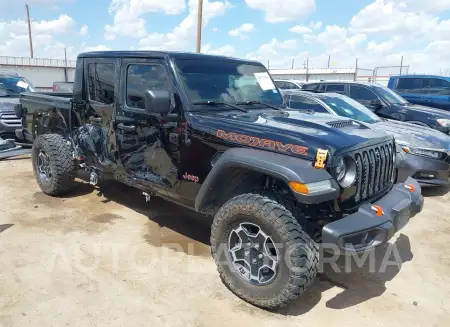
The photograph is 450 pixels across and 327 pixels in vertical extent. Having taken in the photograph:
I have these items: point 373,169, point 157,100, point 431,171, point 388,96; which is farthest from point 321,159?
point 388,96

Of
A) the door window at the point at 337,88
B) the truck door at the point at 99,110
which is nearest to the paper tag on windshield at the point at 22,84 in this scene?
the truck door at the point at 99,110

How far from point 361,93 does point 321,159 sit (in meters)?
6.92

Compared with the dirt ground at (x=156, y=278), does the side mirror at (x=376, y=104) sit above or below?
above

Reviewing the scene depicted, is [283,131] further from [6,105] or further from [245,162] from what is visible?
[6,105]

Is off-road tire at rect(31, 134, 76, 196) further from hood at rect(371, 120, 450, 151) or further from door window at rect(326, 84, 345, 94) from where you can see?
door window at rect(326, 84, 345, 94)

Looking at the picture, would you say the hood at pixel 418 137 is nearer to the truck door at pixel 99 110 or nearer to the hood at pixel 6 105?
the truck door at pixel 99 110

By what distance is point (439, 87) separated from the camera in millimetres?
11469

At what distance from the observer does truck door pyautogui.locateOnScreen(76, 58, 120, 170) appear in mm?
4566

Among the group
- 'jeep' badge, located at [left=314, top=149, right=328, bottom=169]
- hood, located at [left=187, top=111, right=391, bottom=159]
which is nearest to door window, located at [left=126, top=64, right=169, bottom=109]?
hood, located at [left=187, top=111, right=391, bottom=159]

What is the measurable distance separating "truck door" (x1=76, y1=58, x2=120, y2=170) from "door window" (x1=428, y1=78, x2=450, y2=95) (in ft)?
33.4

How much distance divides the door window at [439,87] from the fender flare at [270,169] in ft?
Answer: 33.8

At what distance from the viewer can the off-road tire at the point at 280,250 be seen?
2879mm

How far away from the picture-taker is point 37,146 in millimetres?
5609

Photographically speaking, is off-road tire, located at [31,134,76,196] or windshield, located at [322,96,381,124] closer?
off-road tire, located at [31,134,76,196]
